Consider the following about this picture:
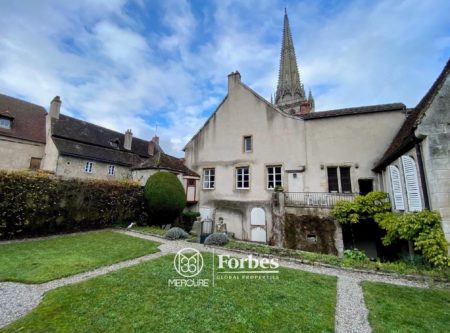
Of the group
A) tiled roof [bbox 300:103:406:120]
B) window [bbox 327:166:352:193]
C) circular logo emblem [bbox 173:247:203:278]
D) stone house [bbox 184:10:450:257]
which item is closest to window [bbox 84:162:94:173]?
stone house [bbox 184:10:450:257]

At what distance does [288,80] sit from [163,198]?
38881mm

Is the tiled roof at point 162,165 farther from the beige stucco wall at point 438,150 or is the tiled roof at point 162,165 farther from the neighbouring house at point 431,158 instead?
the beige stucco wall at point 438,150

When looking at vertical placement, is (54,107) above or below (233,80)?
below

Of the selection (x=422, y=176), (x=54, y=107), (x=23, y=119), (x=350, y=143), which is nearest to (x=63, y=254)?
(x=422, y=176)

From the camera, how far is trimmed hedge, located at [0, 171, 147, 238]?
30.8 feet

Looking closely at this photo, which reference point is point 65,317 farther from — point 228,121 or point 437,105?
point 228,121

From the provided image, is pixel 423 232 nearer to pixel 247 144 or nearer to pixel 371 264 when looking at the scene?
pixel 371 264

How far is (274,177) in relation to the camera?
1566 cm

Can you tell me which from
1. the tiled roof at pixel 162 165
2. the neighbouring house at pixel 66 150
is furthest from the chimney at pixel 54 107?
the tiled roof at pixel 162 165

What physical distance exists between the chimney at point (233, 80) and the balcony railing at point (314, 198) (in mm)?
10009

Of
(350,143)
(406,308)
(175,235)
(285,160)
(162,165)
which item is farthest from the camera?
(162,165)

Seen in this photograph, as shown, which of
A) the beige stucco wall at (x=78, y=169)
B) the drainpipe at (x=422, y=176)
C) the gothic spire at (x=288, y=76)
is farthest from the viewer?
the gothic spire at (x=288, y=76)

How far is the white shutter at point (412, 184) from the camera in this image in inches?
316

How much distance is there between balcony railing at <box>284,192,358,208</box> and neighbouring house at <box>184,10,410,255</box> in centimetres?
6
